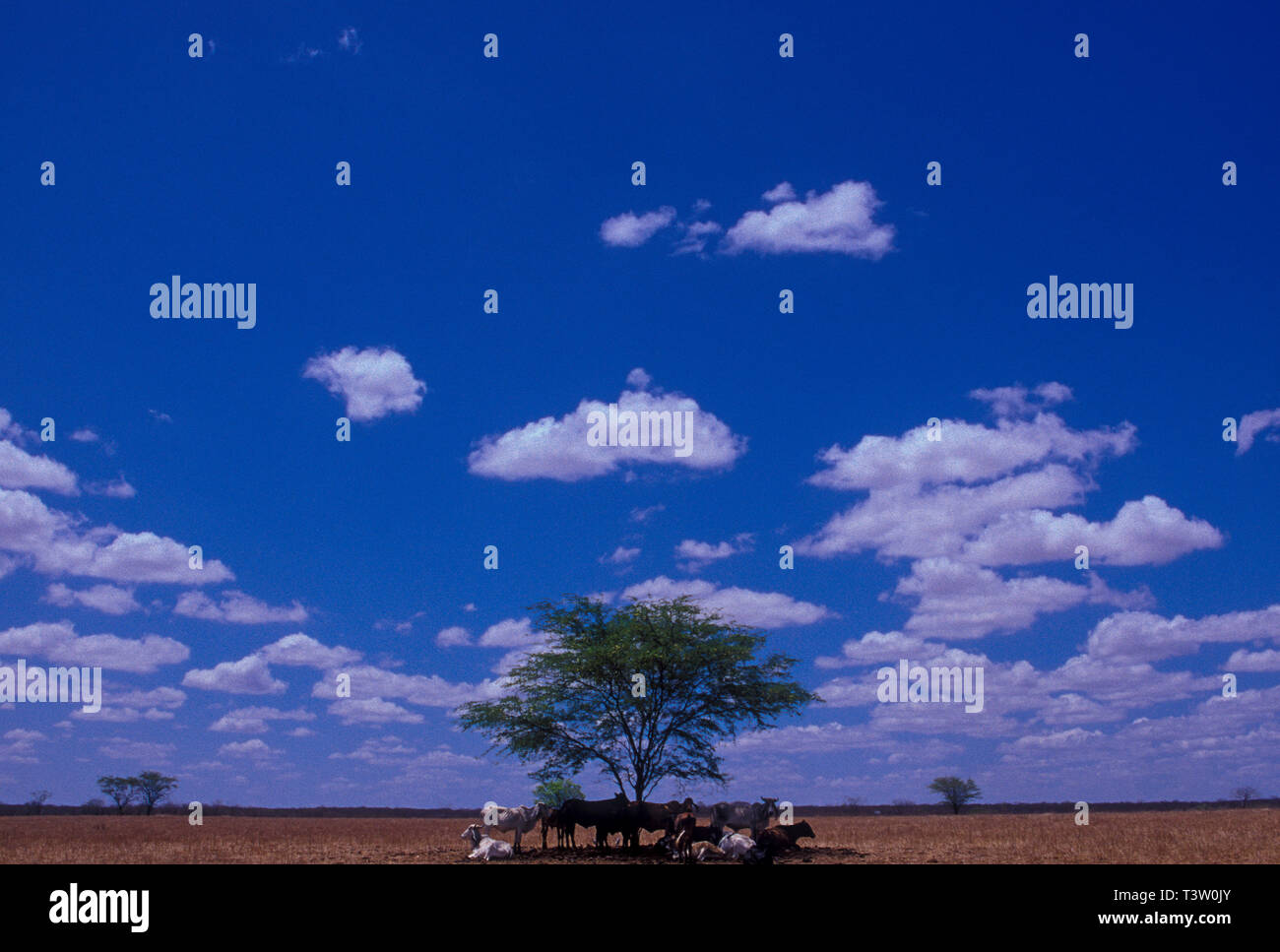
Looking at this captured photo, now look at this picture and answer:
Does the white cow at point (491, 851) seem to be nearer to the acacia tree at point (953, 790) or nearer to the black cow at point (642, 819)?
the black cow at point (642, 819)

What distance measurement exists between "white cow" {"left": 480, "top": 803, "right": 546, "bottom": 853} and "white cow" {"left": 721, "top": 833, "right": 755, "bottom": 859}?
721cm

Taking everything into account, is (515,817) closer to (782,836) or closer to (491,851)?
(491,851)

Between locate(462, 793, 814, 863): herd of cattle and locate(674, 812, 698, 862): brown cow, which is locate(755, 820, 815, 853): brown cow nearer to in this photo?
locate(462, 793, 814, 863): herd of cattle

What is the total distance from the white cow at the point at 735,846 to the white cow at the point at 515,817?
284 inches

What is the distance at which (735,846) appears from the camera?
33281 mm

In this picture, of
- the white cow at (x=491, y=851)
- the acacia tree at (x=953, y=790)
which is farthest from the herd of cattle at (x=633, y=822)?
the acacia tree at (x=953, y=790)

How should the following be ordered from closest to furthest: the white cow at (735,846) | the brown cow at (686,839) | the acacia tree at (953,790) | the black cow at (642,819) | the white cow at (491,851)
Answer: the white cow at (735,846) → the brown cow at (686,839) → the white cow at (491,851) → the black cow at (642,819) → the acacia tree at (953,790)

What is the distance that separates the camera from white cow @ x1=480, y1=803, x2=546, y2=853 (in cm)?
3656

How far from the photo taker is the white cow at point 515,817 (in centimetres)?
3656

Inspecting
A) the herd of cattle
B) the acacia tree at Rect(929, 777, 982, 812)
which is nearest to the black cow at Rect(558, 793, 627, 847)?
the herd of cattle

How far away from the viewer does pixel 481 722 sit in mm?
41750

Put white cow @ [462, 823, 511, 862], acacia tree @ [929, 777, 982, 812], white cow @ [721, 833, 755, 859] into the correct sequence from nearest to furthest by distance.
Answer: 1. white cow @ [721, 833, 755, 859]
2. white cow @ [462, 823, 511, 862]
3. acacia tree @ [929, 777, 982, 812]
